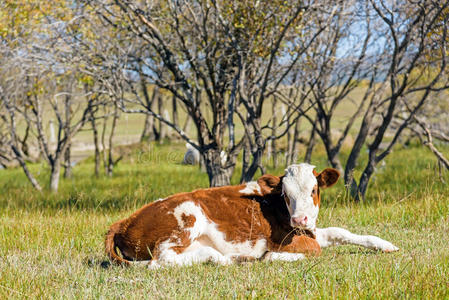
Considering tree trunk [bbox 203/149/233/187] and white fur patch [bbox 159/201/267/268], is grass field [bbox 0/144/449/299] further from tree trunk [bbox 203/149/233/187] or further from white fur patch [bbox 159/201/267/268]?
tree trunk [bbox 203/149/233/187]

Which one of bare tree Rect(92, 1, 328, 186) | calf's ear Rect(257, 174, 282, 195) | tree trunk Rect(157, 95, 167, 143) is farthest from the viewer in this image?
tree trunk Rect(157, 95, 167, 143)

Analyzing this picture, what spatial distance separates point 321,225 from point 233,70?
11.3 feet

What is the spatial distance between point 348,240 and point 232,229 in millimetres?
1031

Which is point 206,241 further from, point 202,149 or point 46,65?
point 46,65

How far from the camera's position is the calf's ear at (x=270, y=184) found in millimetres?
4688

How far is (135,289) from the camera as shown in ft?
11.9

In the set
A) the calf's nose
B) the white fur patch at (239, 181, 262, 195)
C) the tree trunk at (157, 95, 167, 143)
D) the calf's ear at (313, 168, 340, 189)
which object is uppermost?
the tree trunk at (157, 95, 167, 143)

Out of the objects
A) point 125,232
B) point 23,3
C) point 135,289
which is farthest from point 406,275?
point 23,3

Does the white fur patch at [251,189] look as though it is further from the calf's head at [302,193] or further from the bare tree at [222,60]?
the bare tree at [222,60]

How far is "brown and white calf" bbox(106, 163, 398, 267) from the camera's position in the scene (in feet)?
14.1

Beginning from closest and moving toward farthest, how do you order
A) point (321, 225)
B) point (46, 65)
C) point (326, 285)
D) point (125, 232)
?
1. point (326, 285)
2. point (125, 232)
3. point (321, 225)
4. point (46, 65)

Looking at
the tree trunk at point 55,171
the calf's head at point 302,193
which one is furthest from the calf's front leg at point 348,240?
the tree trunk at point 55,171

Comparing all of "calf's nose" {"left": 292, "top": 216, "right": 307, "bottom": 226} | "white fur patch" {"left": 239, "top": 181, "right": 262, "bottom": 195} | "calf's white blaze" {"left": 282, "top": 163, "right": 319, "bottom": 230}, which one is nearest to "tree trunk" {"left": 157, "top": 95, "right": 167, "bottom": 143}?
"white fur patch" {"left": 239, "top": 181, "right": 262, "bottom": 195}

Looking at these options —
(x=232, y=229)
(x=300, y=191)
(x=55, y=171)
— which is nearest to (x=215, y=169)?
(x=232, y=229)
